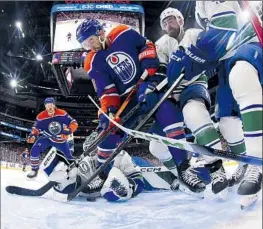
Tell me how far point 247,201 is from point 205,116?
331mm

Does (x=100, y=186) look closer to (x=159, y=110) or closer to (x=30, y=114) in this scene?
(x=159, y=110)

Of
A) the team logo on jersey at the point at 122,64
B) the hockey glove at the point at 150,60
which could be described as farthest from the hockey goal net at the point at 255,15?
the team logo on jersey at the point at 122,64

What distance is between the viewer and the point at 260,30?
0.64 metres

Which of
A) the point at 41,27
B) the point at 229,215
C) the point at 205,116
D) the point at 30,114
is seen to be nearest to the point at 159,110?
the point at 205,116

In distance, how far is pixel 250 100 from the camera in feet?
2.37

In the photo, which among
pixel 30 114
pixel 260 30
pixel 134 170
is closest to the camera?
pixel 260 30

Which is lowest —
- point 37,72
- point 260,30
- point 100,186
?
point 100,186

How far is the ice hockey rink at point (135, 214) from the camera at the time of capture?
85 cm

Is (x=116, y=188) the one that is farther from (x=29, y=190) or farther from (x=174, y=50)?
(x=174, y=50)

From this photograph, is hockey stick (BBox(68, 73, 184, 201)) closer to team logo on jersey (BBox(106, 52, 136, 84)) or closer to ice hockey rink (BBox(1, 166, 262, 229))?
ice hockey rink (BBox(1, 166, 262, 229))

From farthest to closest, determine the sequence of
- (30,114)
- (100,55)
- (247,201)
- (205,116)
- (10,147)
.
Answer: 1. (10,147)
2. (30,114)
3. (100,55)
4. (205,116)
5. (247,201)

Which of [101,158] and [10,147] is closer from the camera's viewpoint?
[101,158]

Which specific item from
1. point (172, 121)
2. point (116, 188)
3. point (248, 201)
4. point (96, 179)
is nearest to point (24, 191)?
point (96, 179)

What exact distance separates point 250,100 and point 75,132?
2520mm
